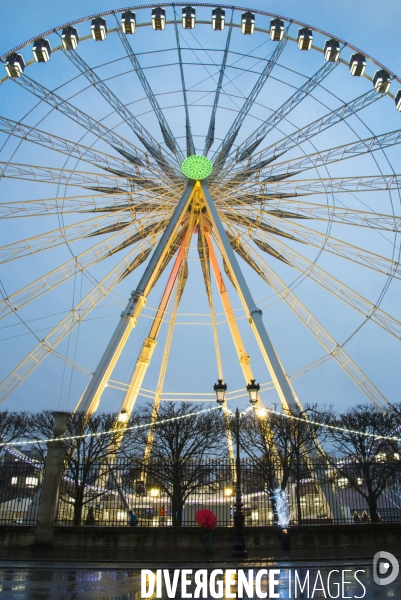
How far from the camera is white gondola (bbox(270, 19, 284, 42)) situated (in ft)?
75.3

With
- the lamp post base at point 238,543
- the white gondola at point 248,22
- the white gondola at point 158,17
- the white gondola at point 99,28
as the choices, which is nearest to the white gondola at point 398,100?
the white gondola at point 248,22

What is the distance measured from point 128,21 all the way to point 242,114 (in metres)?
6.56

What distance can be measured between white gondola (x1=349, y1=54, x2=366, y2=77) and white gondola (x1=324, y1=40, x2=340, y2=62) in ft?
2.42

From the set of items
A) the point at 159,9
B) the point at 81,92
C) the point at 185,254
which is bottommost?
the point at 185,254

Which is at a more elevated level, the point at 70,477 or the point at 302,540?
the point at 70,477

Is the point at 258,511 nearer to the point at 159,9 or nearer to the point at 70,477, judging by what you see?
the point at 70,477

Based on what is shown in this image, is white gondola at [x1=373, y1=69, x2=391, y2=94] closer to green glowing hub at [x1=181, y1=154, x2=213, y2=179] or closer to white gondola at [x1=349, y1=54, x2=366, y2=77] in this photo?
white gondola at [x1=349, y1=54, x2=366, y2=77]

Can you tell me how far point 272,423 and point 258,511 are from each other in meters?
5.84

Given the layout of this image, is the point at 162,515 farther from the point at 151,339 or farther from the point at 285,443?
the point at 151,339

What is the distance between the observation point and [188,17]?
76.5ft

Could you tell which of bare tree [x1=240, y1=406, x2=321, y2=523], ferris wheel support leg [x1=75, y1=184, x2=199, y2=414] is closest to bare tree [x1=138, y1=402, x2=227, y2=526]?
bare tree [x1=240, y1=406, x2=321, y2=523]

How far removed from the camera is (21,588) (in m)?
9.06

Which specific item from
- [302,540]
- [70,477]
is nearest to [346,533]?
[302,540]

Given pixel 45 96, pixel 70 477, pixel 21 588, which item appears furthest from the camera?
pixel 70 477
